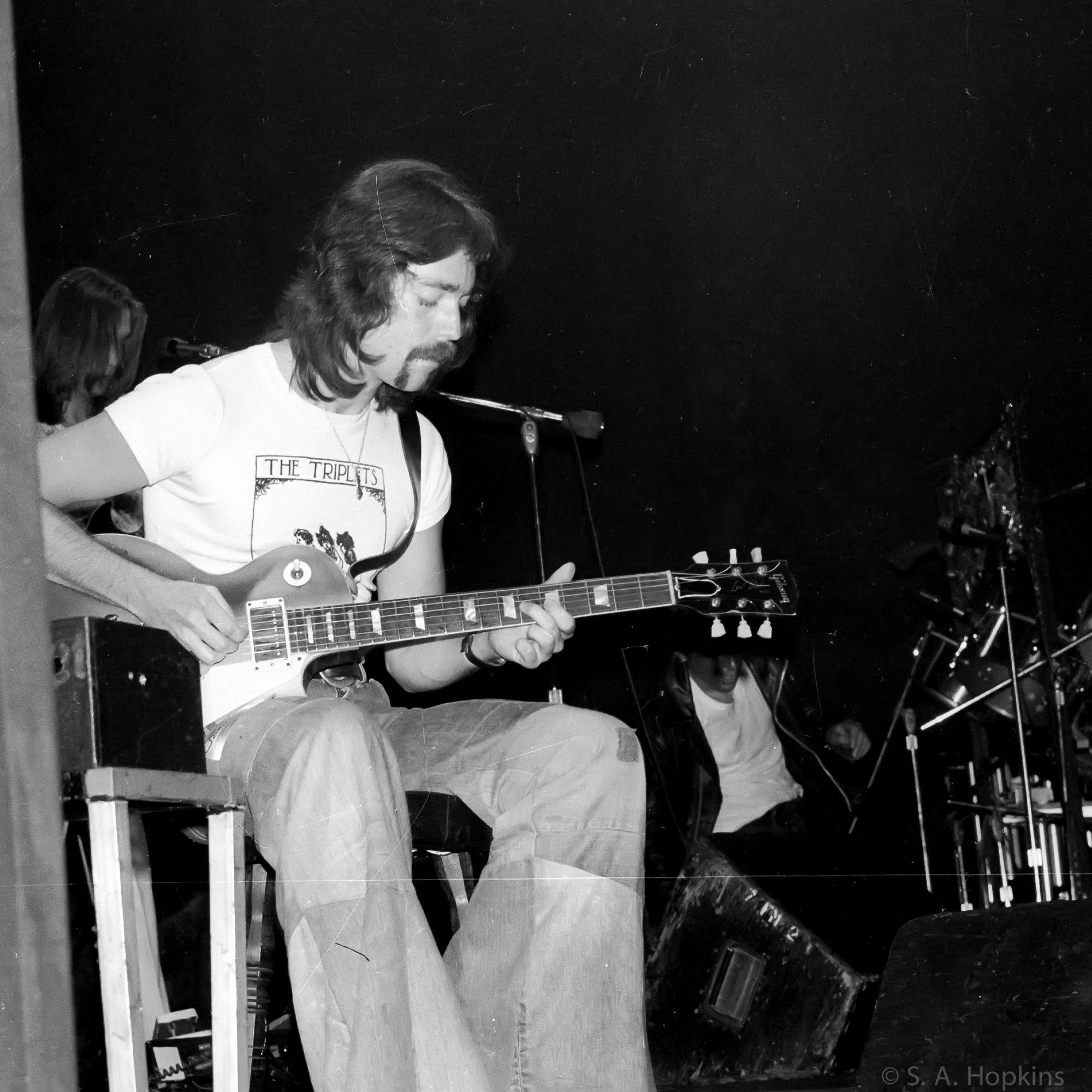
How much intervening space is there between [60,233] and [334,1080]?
1.21 meters

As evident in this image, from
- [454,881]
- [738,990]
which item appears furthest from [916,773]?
[454,881]

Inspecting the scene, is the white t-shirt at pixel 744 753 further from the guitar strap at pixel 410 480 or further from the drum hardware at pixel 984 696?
the guitar strap at pixel 410 480

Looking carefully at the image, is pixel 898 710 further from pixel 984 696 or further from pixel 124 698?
pixel 124 698

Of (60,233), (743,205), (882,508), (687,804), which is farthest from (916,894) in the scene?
(60,233)

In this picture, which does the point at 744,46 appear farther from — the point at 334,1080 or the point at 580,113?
the point at 334,1080

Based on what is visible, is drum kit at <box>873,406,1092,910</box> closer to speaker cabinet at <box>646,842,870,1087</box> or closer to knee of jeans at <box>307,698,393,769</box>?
speaker cabinet at <box>646,842,870,1087</box>

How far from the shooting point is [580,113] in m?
2.19

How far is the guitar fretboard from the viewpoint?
5.02 ft

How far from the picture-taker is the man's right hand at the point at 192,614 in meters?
1.43

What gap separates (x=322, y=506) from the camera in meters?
1.65

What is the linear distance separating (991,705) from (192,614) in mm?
2054

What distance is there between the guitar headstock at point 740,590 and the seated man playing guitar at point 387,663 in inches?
7.8

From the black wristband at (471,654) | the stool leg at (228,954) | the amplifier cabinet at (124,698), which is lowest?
the stool leg at (228,954)

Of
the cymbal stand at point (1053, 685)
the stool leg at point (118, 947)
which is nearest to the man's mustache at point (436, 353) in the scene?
the stool leg at point (118, 947)
